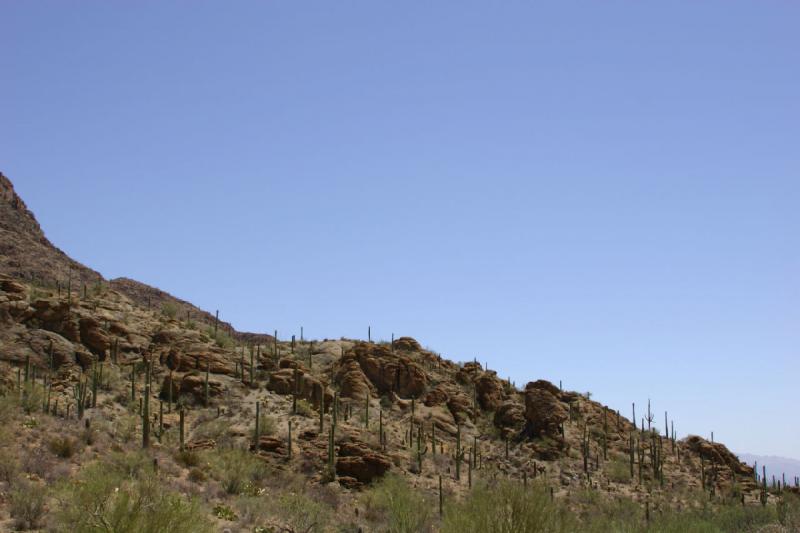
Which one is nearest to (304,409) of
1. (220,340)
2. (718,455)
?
(220,340)

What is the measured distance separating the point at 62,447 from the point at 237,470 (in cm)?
779

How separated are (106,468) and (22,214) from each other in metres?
51.7

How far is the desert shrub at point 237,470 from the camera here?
35.6m

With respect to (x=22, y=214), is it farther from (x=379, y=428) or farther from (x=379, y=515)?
(x=379, y=515)

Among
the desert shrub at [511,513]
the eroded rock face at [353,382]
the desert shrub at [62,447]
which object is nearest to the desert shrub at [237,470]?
the desert shrub at [62,447]

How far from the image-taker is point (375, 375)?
193 ft

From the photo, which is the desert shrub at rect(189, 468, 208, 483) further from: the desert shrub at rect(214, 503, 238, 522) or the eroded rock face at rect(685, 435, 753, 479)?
the eroded rock face at rect(685, 435, 753, 479)

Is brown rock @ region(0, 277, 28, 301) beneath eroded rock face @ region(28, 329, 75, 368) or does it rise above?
above

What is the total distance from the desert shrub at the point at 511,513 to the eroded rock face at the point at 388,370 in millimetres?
35399

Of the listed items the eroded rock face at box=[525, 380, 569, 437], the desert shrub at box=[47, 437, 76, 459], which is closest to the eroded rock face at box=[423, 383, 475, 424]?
the eroded rock face at box=[525, 380, 569, 437]

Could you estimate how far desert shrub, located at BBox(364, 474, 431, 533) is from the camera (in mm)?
32406

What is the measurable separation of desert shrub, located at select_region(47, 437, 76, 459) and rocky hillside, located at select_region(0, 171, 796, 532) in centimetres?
5

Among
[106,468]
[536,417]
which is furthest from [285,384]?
[106,468]

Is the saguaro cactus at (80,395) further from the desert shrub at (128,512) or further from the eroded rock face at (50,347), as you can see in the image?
the desert shrub at (128,512)
